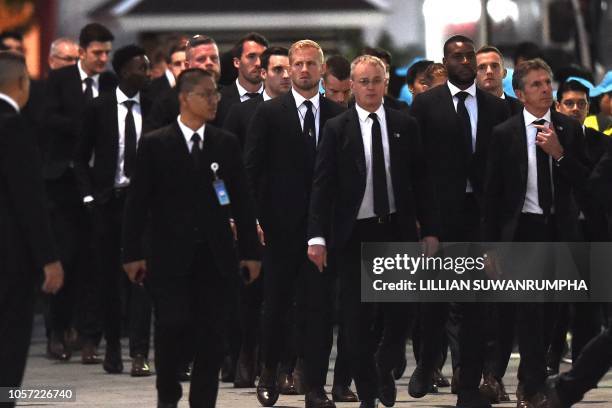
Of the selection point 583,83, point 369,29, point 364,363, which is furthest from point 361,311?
point 369,29

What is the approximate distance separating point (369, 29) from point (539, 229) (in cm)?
2830

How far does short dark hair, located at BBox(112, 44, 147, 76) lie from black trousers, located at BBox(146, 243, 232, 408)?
4824 millimetres

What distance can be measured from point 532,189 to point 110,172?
4126mm

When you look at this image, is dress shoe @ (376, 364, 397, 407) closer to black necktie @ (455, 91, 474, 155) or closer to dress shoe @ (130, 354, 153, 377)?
black necktie @ (455, 91, 474, 155)

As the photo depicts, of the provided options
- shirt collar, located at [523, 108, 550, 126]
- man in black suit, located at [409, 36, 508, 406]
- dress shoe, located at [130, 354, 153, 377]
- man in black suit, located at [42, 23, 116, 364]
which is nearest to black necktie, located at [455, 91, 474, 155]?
man in black suit, located at [409, 36, 508, 406]

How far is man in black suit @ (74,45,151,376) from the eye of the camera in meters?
15.2

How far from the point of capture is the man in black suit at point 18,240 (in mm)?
Result: 10250

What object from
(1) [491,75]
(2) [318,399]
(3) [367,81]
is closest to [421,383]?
(2) [318,399]

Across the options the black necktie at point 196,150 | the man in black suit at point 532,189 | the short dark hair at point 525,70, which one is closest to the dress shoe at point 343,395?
the man in black suit at point 532,189

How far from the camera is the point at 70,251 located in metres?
16.1

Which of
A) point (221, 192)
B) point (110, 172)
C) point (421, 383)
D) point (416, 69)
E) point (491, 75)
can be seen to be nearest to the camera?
point (221, 192)

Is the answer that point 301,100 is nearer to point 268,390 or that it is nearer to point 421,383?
point 268,390

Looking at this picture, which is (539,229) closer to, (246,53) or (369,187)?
(369,187)

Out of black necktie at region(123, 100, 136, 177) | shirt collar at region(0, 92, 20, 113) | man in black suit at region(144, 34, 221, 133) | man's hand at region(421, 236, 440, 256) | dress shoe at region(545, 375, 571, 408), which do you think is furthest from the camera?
black necktie at region(123, 100, 136, 177)
